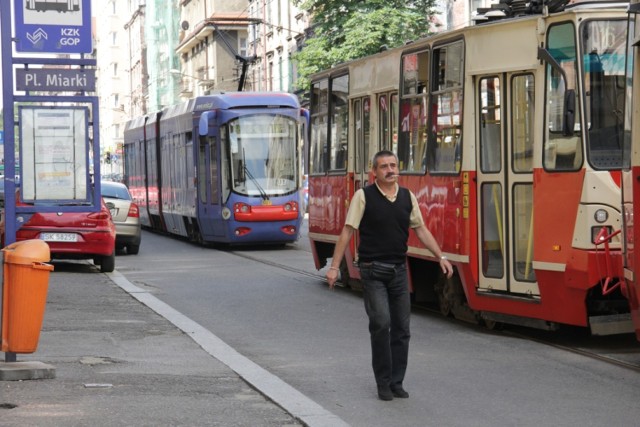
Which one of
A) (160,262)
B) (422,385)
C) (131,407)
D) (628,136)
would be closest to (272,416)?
(131,407)

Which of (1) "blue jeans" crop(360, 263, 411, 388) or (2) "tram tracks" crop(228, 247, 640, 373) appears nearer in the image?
(1) "blue jeans" crop(360, 263, 411, 388)

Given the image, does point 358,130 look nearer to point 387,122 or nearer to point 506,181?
point 387,122

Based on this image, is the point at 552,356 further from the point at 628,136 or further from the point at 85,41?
the point at 85,41

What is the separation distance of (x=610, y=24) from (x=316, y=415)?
5034mm

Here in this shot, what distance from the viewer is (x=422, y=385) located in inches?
394

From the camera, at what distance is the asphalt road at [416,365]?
28.8 ft

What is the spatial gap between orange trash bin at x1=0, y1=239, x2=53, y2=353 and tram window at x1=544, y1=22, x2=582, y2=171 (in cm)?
444

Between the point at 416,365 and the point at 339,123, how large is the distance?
753 centimetres

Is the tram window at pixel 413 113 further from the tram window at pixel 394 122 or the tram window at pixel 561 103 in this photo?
the tram window at pixel 561 103

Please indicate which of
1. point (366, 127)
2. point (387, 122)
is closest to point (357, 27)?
point (366, 127)

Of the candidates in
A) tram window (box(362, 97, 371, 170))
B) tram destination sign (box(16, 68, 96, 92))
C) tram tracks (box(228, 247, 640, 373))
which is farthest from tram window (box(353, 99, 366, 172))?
tram destination sign (box(16, 68, 96, 92))

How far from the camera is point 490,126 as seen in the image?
516 inches

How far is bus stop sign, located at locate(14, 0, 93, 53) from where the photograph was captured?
40.0 ft

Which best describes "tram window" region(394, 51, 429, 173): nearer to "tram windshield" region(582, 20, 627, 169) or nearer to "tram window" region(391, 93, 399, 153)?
"tram window" region(391, 93, 399, 153)
